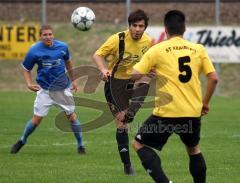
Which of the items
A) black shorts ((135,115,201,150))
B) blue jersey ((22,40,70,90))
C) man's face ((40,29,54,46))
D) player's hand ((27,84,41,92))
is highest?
man's face ((40,29,54,46))

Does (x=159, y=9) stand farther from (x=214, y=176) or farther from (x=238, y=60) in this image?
(x=214, y=176)

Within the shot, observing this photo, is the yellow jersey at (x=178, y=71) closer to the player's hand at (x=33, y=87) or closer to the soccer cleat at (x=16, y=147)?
the player's hand at (x=33, y=87)

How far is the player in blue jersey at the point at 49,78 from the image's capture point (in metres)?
11.9

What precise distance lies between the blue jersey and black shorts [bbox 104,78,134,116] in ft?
6.99

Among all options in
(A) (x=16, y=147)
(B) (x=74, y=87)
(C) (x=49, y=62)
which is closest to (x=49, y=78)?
(C) (x=49, y=62)

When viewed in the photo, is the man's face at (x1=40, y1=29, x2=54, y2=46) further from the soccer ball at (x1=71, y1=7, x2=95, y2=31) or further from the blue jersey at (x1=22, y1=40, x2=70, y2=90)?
the soccer ball at (x1=71, y1=7, x2=95, y2=31)

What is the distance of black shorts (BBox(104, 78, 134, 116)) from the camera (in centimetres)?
998

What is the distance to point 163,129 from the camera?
757 cm

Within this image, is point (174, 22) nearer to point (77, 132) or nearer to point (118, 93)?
point (118, 93)

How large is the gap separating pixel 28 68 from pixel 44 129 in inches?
142

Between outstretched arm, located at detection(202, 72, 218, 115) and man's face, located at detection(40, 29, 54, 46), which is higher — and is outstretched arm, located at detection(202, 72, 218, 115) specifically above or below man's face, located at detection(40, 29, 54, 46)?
above

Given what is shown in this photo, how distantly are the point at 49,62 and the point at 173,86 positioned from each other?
4.83 metres

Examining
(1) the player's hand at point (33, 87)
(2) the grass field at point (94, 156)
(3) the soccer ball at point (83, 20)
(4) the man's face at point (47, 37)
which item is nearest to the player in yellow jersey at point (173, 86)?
(2) the grass field at point (94, 156)

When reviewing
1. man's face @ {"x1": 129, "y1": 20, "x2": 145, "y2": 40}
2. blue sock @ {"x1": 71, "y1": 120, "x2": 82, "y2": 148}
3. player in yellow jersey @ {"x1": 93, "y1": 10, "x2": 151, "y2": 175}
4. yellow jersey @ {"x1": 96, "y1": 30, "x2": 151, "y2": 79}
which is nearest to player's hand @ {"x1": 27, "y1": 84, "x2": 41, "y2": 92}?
blue sock @ {"x1": 71, "y1": 120, "x2": 82, "y2": 148}
